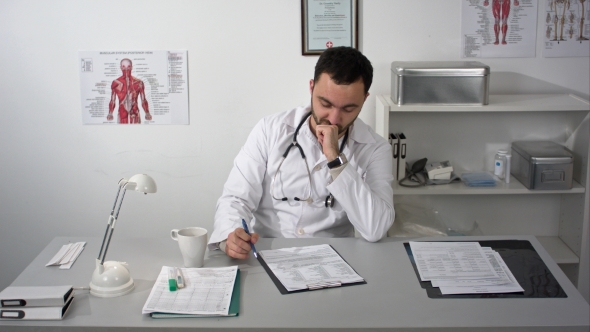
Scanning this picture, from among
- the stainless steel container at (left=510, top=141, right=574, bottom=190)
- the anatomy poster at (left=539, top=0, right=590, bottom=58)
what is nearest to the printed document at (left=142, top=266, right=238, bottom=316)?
the stainless steel container at (left=510, top=141, right=574, bottom=190)

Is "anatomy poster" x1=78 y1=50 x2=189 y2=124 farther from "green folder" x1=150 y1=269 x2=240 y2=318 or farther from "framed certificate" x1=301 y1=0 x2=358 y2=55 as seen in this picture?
"green folder" x1=150 y1=269 x2=240 y2=318

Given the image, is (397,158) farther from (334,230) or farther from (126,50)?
(126,50)

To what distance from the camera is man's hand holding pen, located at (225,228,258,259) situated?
5.92 ft

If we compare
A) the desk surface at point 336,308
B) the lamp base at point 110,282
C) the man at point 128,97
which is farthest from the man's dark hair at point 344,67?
the man at point 128,97

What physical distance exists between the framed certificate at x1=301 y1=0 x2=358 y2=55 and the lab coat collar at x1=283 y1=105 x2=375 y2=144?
664mm

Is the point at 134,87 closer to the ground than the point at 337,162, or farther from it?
farther from it

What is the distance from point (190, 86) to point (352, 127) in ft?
3.42

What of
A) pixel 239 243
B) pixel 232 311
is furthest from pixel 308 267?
pixel 232 311

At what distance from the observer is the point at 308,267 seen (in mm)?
1744

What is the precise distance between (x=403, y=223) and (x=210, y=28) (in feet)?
4.41

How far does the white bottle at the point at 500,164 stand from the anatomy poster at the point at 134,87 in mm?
1574

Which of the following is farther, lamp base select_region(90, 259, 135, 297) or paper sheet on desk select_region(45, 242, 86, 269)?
paper sheet on desk select_region(45, 242, 86, 269)

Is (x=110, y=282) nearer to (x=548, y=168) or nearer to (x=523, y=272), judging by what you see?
(x=523, y=272)

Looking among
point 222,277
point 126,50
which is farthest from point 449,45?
point 222,277
